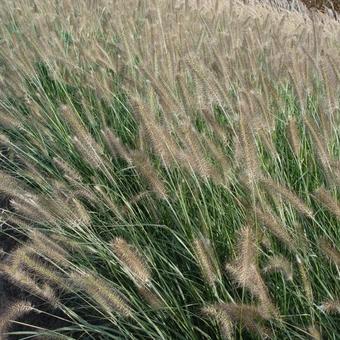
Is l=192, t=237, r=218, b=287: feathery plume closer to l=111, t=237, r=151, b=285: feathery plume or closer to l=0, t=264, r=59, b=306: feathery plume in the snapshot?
l=111, t=237, r=151, b=285: feathery plume

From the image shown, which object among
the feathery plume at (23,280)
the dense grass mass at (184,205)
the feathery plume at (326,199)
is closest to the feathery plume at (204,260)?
the dense grass mass at (184,205)

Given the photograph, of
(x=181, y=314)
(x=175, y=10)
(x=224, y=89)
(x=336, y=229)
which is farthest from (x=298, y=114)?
(x=175, y=10)

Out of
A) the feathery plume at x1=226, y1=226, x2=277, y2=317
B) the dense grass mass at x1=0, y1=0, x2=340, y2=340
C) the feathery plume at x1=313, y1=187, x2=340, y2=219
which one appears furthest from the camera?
the dense grass mass at x1=0, y1=0, x2=340, y2=340

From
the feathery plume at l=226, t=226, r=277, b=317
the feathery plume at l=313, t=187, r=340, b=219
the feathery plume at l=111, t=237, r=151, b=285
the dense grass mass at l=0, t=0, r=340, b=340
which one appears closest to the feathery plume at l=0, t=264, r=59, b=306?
the dense grass mass at l=0, t=0, r=340, b=340

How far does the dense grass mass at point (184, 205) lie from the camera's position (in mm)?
1654

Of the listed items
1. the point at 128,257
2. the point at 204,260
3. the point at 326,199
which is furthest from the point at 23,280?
the point at 326,199

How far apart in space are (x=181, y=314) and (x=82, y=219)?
0.44 meters

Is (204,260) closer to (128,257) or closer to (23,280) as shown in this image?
(128,257)

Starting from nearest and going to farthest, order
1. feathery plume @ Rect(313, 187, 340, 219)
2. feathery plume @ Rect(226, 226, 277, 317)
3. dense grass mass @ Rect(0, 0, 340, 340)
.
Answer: feathery plume @ Rect(226, 226, 277, 317), feathery plume @ Rect(313, 187, 340, 219), dense grass mass @ Rect(0, 0, 340, 340)

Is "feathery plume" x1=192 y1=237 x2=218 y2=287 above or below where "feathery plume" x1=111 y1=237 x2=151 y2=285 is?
below

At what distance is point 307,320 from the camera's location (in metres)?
1.76

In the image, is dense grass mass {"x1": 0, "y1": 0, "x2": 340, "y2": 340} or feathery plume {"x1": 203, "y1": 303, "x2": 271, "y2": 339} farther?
dense grass mass {"x1": 0, "y1": 0, "x2": 340, "y2": 340}

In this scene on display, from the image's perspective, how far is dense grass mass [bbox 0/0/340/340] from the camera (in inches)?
65.1

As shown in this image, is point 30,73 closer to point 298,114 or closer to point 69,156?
point 69,156
